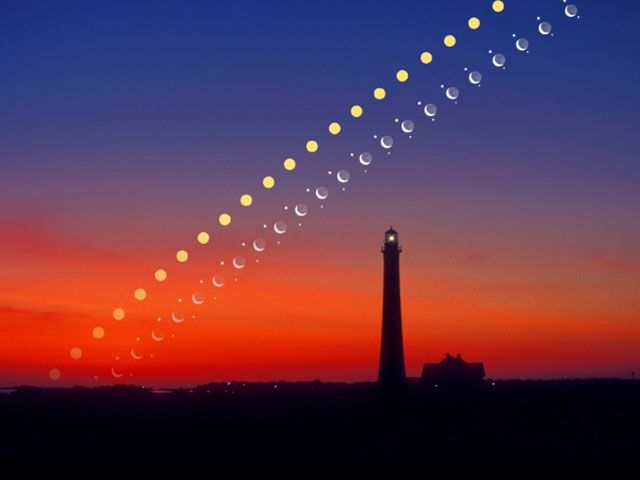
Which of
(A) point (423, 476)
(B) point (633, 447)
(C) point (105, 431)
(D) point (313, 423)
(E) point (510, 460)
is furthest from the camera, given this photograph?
(D) point (313, 423)

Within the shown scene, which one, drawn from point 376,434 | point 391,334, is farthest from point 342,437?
point 391,334

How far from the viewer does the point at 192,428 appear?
38062 mm

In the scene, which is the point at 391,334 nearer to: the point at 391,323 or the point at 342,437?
the point at 391,323

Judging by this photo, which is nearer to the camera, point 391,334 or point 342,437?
point 342,437

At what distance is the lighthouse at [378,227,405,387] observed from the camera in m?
47.0

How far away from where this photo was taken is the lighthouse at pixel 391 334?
47.0 meters

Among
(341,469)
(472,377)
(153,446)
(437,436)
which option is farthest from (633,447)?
(472,377)

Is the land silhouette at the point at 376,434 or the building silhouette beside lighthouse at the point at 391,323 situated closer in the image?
the land silhouette at the point at 376,434

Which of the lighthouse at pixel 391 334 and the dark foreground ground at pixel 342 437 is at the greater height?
the lighthouse at pixel 391 334

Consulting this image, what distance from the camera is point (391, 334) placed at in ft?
154

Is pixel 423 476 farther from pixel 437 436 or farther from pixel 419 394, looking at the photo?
pixel 419 394

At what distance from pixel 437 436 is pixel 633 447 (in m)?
7.91

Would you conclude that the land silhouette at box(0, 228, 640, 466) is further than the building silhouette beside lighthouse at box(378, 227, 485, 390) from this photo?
No

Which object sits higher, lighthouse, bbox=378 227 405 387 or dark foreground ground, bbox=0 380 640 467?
lighthouse, bbox=378 227 405 387
